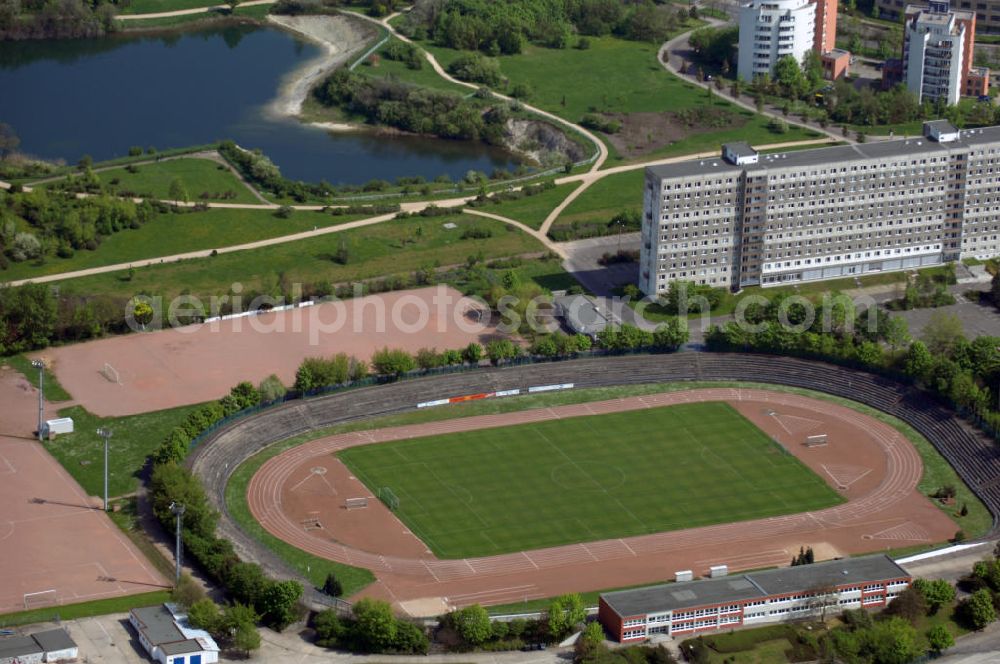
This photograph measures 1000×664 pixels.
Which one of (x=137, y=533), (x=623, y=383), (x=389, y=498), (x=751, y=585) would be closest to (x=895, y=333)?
(x=623, y=383)

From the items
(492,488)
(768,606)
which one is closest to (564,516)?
A: (492,488)

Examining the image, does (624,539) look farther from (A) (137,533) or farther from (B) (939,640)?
(A) (137,533)

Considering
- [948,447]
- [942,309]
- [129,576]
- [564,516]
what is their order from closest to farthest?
1. [129,576]
2. [564,516]
3. [948,447]
4. [942,309]

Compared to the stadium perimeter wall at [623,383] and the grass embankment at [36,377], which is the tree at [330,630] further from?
the grass embankment at [36,377]

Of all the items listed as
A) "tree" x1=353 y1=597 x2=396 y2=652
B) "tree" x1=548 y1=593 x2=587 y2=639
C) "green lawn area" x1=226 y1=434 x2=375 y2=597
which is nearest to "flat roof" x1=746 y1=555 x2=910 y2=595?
"tree" x1=548 y1=593 x2=587 y2=639

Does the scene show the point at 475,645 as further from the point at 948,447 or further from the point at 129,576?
the point at 948,447

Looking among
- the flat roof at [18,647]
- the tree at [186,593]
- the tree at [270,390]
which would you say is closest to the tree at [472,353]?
the tree at [270,390]

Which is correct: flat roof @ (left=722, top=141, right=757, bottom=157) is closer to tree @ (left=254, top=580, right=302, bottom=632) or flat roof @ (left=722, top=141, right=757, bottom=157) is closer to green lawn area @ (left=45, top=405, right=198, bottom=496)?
green lawn area @ (left=45, top=405, right=198, bottom=496)
